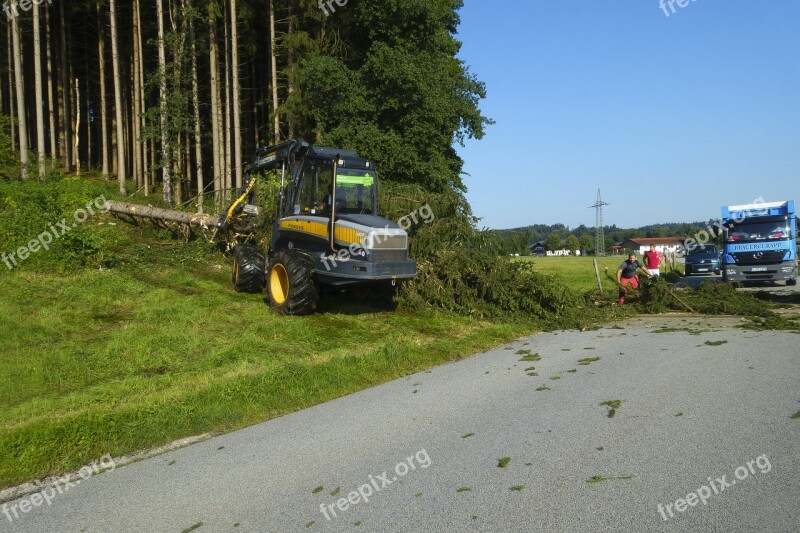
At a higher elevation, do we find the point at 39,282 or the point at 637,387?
the point at 39,282

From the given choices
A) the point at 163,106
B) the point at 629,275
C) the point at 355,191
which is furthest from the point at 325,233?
the point at 163,106

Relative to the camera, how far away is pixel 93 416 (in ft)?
21.5

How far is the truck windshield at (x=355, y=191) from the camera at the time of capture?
1198cm

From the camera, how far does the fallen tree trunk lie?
16.8 m

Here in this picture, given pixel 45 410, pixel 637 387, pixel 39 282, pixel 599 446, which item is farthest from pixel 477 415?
pixel 39 282

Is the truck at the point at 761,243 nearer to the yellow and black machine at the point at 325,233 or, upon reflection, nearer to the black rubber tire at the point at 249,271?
the yellow and black machine at the point at 325,233

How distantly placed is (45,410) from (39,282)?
6.24 m

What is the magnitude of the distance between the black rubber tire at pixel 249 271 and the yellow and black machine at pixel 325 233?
9 cm

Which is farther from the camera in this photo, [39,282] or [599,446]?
[39,282]

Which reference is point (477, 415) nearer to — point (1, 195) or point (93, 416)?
point (93, 416)
